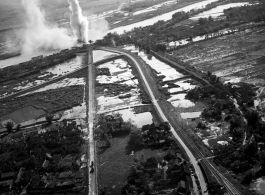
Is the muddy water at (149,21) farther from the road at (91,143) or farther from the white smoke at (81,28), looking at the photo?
the road at (91,143)

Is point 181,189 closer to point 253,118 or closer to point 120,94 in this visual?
point 253,118

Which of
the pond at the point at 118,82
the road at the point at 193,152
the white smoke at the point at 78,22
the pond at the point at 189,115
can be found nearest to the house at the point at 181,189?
the road at the point at 193,152

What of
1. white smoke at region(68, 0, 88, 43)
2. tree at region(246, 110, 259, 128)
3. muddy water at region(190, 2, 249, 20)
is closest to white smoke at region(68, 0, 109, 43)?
white smoke at region(68, 0, 88, 43)

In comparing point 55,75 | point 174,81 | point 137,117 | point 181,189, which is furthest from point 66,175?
point 55,75

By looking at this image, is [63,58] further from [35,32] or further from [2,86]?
[35,32]

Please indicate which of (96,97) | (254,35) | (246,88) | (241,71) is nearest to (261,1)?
(254,35)

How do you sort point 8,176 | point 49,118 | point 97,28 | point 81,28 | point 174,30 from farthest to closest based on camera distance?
point 97,28 < point 81,28 < point 174,30 < point 49,118 < point 8,176
